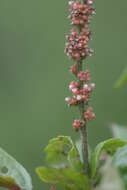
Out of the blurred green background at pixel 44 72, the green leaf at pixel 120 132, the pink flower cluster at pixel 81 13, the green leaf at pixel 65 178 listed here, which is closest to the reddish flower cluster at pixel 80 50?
the pink flower cluster at pixel 81 13

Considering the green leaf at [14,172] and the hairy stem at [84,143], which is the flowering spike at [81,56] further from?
the green leaf at [14,172]

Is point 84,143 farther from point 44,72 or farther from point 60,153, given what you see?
point 44,72

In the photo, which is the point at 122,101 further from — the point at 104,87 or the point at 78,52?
the point at 78,52

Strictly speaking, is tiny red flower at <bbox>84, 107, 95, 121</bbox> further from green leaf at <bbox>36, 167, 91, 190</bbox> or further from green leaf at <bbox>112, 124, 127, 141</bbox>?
green leaf at <bbox>112, 124, 127, 141</bbox>

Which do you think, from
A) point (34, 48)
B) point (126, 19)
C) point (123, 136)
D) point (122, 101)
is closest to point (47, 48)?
point (34, 48)

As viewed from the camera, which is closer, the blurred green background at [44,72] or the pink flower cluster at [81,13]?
the pink flower cluster at [81,13]

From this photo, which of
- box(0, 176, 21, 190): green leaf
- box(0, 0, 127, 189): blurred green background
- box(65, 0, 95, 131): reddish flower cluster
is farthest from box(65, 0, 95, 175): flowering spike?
box(0, 0, 127, 189): blurred green background

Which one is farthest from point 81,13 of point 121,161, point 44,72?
point 44,72
